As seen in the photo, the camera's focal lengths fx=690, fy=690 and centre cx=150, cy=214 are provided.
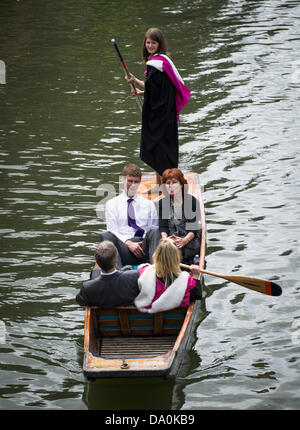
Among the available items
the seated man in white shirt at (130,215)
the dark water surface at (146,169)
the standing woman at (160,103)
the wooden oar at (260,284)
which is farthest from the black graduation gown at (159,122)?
the wooden oar at (260,284)

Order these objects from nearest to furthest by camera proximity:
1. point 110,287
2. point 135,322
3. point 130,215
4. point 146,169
→ point 110,287
point 135,322
point 130,215
point 146,169

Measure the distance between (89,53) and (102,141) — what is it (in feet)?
17.1

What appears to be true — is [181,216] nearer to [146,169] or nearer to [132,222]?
[132,222]

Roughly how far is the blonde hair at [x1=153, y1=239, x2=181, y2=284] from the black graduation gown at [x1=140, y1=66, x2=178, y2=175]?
3.12 metres

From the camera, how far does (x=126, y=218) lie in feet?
26.2

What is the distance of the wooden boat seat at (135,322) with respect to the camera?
6.55 meters

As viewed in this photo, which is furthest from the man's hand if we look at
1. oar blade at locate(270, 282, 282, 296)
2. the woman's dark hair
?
the woman's dark hair

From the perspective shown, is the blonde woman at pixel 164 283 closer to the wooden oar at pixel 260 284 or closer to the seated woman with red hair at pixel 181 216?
the wooden oar at pixel 260 284

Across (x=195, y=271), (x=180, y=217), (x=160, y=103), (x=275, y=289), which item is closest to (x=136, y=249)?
(x=180, y=217)

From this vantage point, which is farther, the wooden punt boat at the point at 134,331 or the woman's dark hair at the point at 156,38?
the woman's dark hair at the point at 156,38

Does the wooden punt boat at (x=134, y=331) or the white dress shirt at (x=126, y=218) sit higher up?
the white dress shirt at (x=126, y=218)

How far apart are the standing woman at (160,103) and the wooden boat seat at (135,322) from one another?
10.4ft

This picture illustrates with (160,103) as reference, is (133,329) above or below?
below

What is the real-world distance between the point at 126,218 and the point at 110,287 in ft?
5.62
